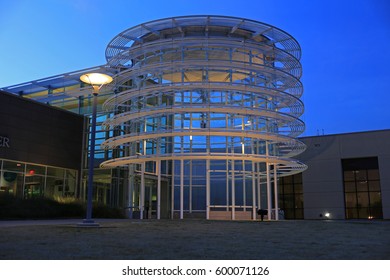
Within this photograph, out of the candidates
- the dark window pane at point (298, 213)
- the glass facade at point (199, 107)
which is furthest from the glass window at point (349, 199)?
the glass facade at point (199, 107)

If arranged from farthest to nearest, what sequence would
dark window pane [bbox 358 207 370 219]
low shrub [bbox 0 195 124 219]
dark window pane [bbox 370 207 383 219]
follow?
1. dark window pane [bbox 358 207 370 219]
2. dark window pane [bbox 370 207 383 219]
3. low shrub [bbox 0 195 124 219]

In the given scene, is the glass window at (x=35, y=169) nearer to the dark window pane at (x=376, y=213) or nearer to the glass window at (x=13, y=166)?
the glass window at (x=13, y=166)

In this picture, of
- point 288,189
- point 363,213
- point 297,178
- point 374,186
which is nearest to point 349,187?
point 374,186

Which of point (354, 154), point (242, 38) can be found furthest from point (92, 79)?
point (354, 154)

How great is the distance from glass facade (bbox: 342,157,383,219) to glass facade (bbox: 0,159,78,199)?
81.3 ft

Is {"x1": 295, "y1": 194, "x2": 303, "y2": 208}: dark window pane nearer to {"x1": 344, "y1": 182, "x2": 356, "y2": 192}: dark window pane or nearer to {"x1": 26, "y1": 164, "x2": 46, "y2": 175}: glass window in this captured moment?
{"x1": 344, "y1": 182, "x2": 356, "y2": 192}: dark window pane

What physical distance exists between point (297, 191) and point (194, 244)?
36145 millimetres

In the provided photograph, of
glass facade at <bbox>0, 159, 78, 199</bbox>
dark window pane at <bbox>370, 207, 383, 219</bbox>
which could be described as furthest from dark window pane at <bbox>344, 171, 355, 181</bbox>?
glass facade at <bbox>0, 159, 78, 199</bbox>

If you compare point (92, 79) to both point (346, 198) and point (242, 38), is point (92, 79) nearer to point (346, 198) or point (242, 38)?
point (242, 38)

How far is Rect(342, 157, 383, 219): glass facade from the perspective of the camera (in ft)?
133

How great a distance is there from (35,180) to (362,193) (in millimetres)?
30363

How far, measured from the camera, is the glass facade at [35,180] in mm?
28906

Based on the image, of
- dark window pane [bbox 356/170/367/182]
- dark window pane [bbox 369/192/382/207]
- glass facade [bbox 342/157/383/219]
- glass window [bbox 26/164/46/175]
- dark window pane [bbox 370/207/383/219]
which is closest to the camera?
glass window [bbox 26/164/46/175]

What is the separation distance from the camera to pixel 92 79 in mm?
16547
